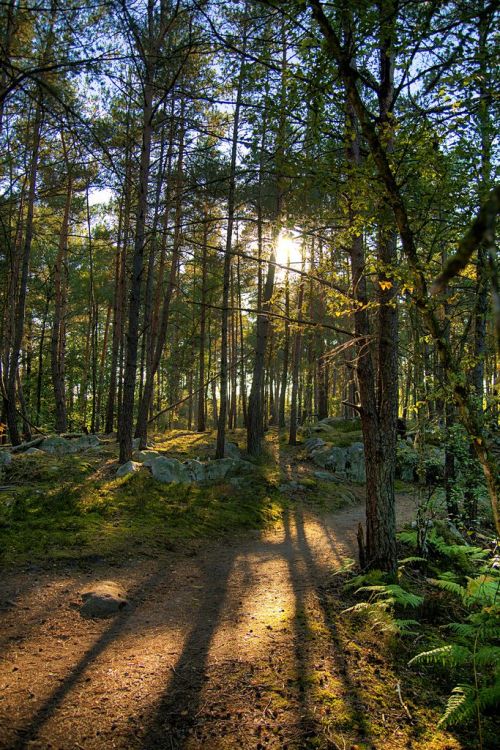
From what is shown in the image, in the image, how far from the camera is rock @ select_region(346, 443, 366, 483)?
46.9 feet

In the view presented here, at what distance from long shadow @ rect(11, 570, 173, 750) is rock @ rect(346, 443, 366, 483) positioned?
1027 centimetres

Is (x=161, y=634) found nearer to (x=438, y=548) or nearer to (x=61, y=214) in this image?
(x=438, y=548)

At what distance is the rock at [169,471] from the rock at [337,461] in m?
5.89

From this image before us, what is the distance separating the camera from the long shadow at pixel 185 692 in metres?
2.69

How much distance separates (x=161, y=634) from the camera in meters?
4.16

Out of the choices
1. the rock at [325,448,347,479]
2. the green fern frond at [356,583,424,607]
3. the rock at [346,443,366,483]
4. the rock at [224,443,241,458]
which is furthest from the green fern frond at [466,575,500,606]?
the rock at [325,448,347,479]

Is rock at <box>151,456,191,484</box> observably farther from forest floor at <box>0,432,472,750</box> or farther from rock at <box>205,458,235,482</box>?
forest floor at <box>0,432,472,750</box>

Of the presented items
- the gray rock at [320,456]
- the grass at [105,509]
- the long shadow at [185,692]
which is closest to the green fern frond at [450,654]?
the long shadow at [185,692]

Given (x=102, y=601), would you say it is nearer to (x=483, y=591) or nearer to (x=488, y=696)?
(x=488, y=696)

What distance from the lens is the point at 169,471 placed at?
10.1 metres

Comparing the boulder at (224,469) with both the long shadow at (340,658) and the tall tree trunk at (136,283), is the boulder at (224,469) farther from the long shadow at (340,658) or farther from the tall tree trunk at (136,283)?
the long shadow at (340,658)

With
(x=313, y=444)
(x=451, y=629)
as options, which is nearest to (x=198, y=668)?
(x=451, y=629)

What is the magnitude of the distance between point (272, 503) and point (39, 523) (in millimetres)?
5140

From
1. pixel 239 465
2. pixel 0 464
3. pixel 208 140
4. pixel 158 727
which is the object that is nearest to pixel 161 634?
pixel 158 727
